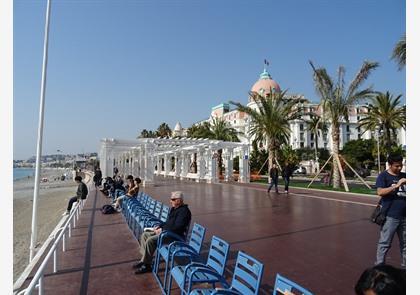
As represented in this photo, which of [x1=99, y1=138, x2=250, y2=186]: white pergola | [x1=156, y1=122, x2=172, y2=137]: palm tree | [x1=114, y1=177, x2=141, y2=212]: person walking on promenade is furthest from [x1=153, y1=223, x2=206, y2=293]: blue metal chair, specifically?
[x1=156, y1=122, x2=172, y2=137]: palm tree

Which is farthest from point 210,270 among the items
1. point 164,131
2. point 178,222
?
point 164,131

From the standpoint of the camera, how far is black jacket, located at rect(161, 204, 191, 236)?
5.10m

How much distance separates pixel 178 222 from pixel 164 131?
52458mm

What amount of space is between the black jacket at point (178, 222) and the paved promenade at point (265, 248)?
0.77 metres

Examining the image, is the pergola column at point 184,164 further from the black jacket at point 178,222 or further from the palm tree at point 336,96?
the black jacket at point 178,222

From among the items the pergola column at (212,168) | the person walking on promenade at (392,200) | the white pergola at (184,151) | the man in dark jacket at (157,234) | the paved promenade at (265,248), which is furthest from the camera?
the pergola column at (212,168)

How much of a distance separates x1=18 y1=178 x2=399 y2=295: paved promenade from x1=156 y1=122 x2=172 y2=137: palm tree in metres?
45.5

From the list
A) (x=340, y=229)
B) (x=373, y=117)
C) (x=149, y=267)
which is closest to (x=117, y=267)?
(x=149, y=267)

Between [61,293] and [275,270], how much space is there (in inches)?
120

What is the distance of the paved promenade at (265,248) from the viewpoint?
4.67 m

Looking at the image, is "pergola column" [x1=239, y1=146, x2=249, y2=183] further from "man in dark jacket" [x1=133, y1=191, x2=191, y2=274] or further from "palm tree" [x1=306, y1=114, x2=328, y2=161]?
"man in dark jacket" [x1=133, y1=191, x2=191, y2=274]

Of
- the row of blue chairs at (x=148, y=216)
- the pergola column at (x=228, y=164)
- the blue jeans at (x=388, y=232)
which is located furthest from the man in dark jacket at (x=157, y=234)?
the pergola column at (x=228, y=164)

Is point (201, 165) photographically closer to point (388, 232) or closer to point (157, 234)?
point (157, 234)
